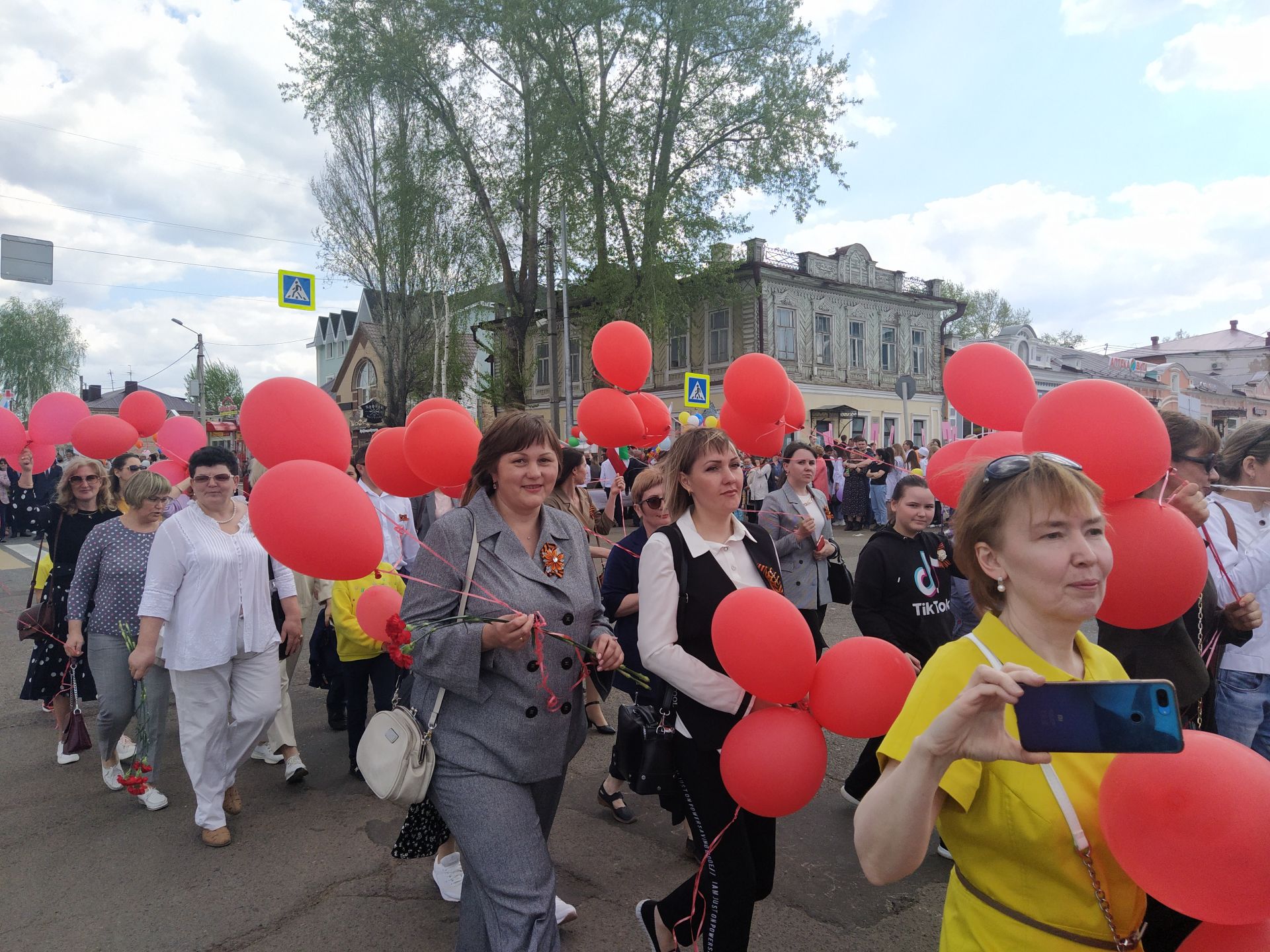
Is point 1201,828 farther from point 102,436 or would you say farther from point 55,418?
point 55,418

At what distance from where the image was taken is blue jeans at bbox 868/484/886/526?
16250mm

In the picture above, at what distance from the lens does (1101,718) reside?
3.83 ft

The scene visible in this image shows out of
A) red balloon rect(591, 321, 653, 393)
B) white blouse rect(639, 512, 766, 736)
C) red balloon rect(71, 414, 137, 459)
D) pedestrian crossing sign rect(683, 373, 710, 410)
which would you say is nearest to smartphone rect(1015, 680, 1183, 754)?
white blouse rect(639, 512, 766, 736)

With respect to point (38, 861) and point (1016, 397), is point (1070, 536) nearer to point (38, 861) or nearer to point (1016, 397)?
point (1016, 397)

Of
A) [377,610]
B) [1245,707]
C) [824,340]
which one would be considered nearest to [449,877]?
[377,610]

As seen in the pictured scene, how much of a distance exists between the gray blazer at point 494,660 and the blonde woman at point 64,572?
4.06 meters

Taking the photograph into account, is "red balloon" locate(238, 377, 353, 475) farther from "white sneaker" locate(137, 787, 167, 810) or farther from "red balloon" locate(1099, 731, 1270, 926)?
"red balloon" locate(1099, 731, 1270, 926)

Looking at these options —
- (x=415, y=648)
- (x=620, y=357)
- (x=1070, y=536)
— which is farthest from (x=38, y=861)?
(x=1070, y=536)

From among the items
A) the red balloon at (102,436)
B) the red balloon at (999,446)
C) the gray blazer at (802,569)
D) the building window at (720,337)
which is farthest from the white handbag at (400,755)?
the building window at (720,337)

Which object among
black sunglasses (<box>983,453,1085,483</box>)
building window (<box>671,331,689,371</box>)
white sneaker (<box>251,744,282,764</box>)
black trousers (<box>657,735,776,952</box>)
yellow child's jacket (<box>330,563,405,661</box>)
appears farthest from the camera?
building window (<box>671,331,689,371</box>)

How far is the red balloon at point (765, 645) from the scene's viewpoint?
2.22m

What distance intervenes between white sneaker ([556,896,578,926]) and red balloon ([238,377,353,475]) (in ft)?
6.76

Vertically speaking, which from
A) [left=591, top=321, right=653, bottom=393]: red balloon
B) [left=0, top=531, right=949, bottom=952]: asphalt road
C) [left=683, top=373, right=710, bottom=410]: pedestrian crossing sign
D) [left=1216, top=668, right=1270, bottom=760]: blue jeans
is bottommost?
[left=0, top=531, right=949, bottom=952]: asphalt road

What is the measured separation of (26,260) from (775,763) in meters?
13.9
